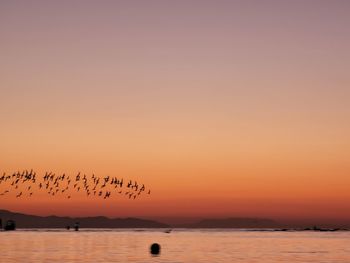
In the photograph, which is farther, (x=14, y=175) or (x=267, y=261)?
(x=14, y=175)

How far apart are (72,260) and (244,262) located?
1089 inches

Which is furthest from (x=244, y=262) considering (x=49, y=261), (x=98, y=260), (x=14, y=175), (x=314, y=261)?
(x=14, y=175)

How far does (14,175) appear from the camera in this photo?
130 m

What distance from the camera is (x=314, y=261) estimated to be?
112 meters

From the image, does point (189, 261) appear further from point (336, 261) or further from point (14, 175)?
point (14, 175)

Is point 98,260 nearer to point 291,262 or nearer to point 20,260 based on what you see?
point 20,260

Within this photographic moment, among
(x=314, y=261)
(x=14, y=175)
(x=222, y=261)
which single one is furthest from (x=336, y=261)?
(x=14, y=175)

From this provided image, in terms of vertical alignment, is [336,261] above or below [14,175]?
below

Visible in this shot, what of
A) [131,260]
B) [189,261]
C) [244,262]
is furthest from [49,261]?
[244,262]

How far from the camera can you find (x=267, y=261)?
11031cm

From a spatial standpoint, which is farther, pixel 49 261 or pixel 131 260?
pixel 131 260

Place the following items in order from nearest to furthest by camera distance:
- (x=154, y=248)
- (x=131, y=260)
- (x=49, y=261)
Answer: (x=49, y=261)
(x=131, y=260)
(x=154, y=248)

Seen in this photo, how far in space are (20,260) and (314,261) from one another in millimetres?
47210

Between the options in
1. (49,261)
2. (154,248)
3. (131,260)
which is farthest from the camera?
(154,248)
